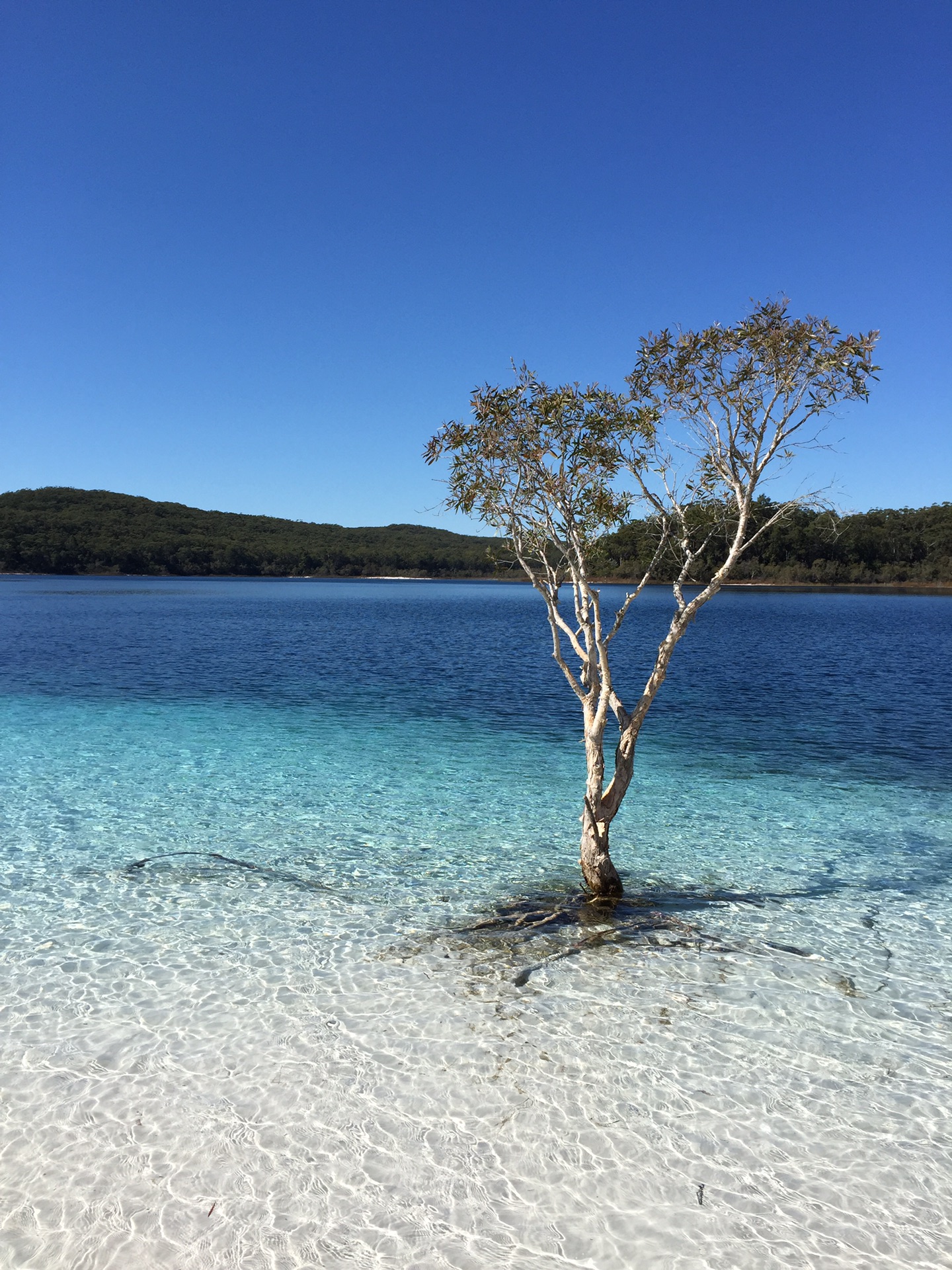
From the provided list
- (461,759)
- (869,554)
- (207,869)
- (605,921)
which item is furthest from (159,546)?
(605,921)

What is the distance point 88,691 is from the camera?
24.8 metres

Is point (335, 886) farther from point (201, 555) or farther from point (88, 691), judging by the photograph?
point (201, 555)

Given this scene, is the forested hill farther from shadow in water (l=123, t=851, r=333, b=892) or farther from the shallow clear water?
shadow in water (l=123, t=851, r=333, b=892)

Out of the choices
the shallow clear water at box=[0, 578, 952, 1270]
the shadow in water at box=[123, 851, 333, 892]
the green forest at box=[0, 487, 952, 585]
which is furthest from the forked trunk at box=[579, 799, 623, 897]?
the green forest at box=[0, 487, 952, 585]

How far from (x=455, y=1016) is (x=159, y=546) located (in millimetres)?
167362

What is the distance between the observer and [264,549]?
178 meters

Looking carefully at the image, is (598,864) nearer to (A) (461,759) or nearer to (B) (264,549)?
(A) (461,759)

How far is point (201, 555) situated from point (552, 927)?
167 metres

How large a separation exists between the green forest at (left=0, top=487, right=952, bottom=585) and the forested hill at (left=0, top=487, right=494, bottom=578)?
0.20m

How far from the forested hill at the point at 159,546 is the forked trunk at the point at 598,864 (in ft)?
526

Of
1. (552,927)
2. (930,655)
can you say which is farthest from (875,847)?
(930,655)

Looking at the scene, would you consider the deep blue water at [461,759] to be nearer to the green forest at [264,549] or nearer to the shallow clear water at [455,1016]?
the shallow clear water at [455,1016]

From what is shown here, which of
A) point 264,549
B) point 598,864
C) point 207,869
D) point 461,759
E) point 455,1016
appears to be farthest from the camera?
point 264,549

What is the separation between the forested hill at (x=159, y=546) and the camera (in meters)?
150
